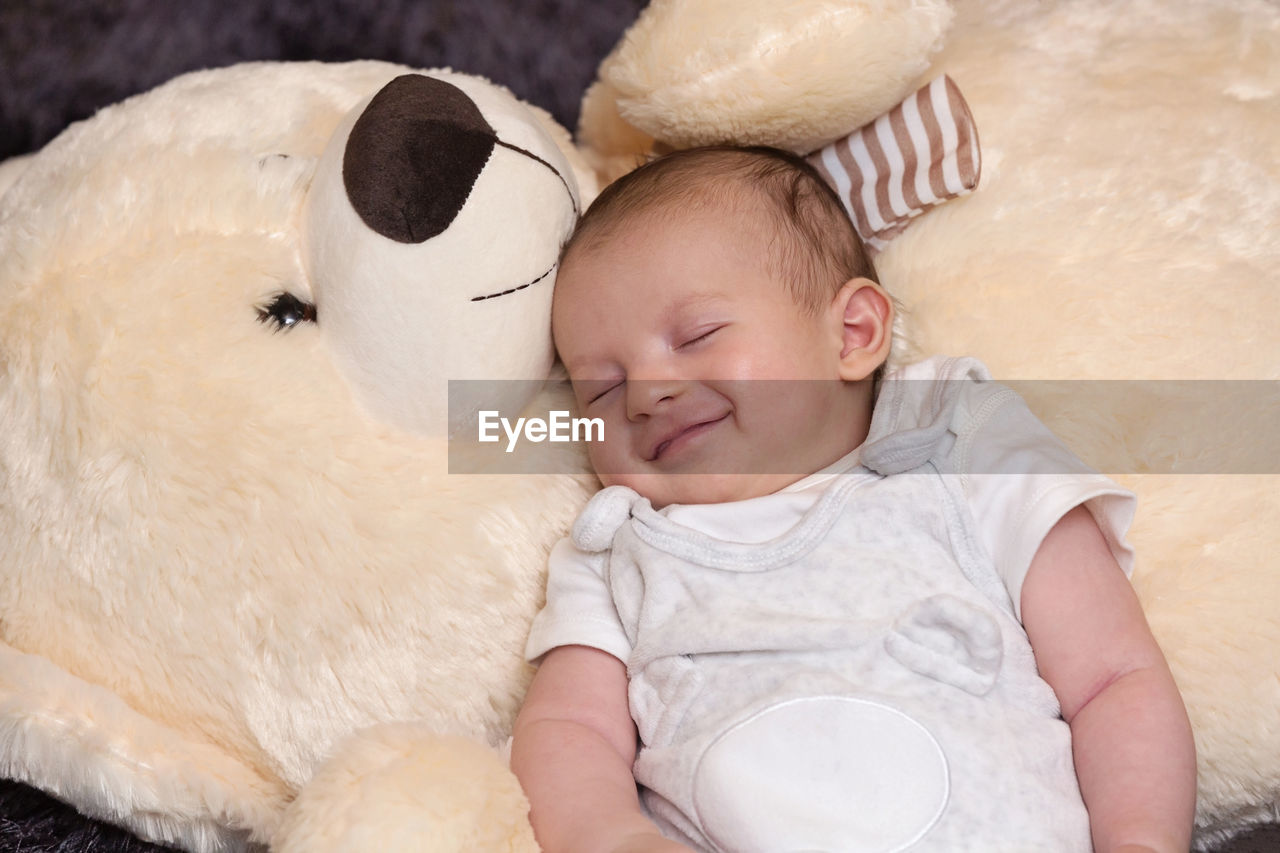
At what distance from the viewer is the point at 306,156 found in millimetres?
1059

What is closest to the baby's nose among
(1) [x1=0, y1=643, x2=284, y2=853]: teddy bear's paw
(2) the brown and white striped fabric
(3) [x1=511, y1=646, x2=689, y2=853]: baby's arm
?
(3) [x1=511, y1=646, x2=689, y2=853]: baby's arm

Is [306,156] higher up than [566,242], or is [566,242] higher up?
[306,156]

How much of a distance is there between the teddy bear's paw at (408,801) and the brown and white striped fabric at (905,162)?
0.69 meters

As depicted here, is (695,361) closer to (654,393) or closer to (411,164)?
(654,393)

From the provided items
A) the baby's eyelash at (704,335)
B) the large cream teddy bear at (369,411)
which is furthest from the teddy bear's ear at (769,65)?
the baby's eyelash at (704,335)

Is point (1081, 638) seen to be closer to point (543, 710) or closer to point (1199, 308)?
point (1199, 308)

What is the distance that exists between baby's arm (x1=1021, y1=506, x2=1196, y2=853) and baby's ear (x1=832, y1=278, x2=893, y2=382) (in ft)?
0.81

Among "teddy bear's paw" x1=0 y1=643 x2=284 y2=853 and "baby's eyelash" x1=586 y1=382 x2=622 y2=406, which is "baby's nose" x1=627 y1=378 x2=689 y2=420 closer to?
"baby's eyelash" x1=586 y1=382 x2=622 y2=406

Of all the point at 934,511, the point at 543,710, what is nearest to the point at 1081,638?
the point at 934,511

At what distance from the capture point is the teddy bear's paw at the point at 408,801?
0.80 meters

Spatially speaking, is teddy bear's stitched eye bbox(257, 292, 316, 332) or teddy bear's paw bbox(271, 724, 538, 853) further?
teddy bear's stitched eye bbox(257, 292, 316, 332)

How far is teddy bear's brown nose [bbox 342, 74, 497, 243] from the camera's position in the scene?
36.6 inches

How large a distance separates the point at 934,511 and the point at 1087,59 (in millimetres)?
555

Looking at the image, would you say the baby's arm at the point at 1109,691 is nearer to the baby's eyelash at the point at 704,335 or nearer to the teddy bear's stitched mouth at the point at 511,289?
the baby's eyelash at the point at 704,335
